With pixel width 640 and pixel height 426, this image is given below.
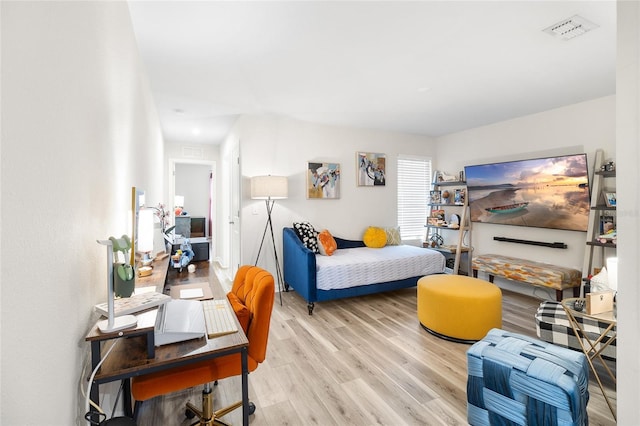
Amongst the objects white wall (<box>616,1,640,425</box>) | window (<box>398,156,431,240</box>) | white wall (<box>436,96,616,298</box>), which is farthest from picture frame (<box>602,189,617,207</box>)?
white wall (<box>616,1,640,425</box>)

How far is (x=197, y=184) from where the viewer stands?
8.75 meters

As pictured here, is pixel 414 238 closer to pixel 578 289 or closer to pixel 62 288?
pixel 578 289

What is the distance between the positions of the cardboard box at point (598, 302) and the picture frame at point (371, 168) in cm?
350

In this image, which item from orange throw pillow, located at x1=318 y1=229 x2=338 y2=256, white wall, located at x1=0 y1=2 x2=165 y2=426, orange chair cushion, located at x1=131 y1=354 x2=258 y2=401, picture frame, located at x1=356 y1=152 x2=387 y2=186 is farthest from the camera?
picture frame, located at x1=356 y1=152 x2=387 y2=186

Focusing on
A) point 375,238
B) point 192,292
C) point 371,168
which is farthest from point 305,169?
point 192,292

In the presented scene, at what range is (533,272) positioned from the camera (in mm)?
3719

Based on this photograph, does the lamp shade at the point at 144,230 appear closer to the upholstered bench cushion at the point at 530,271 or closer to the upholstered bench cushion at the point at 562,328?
the upholstered bench cushion at the point at 562,328

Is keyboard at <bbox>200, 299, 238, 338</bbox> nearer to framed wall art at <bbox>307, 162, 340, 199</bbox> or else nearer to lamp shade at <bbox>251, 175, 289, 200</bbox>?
lamp shade at <bbox>251, 175, 289, 200</bbox>

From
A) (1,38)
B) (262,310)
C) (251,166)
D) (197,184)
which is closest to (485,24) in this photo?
(262,310)

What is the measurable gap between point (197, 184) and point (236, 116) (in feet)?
16.5

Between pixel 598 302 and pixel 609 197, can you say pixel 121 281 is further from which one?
pixel 609 197

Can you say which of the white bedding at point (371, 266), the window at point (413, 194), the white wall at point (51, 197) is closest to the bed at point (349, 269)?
the white bedding at point (371, 266)

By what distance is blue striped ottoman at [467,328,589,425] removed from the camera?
1.46 meters

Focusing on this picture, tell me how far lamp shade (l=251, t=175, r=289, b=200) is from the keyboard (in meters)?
2.35
